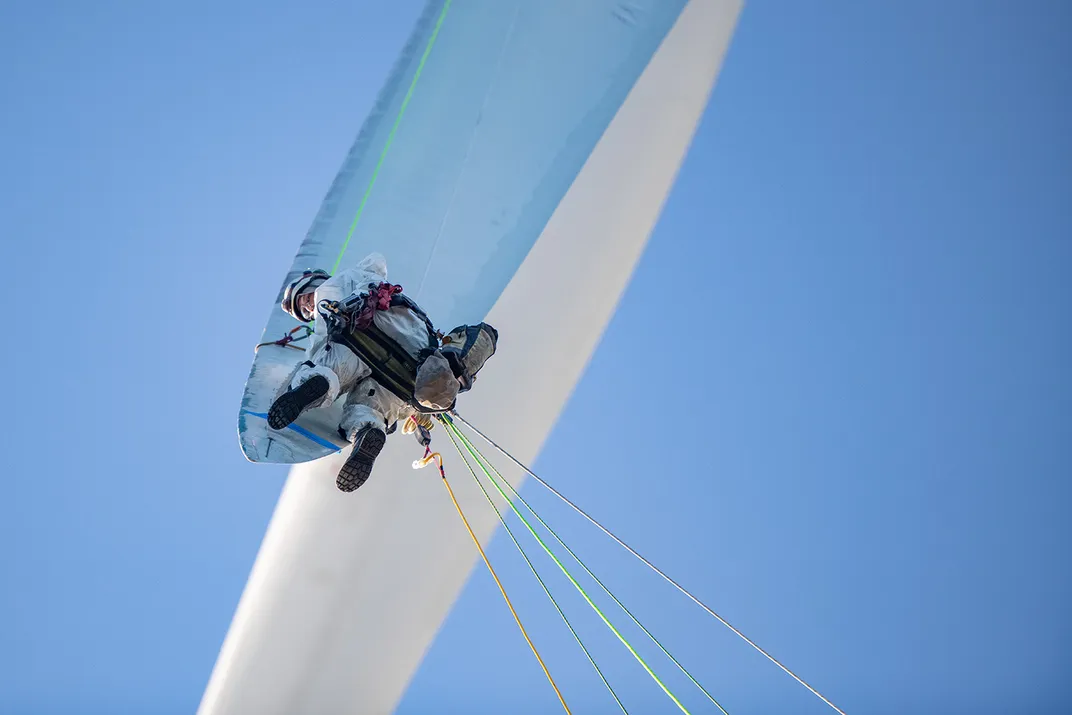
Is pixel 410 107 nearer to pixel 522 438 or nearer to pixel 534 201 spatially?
pixel 534 201

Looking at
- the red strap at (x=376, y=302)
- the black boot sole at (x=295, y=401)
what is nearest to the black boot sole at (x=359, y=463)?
the black boot sole at (x=295, y=401)

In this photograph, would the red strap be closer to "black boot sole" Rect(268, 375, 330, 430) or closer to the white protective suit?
the white protective suit

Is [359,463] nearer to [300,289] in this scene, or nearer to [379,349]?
[379,349]

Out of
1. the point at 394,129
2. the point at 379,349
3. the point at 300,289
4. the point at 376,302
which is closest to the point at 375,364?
the point at 379,349

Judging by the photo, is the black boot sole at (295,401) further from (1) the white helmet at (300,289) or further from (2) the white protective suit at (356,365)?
(1) the white helmet at (300,289)

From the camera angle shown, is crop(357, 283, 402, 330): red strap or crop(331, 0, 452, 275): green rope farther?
crop(331, 0, 452, 275): green rope

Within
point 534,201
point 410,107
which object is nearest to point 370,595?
point 534,201

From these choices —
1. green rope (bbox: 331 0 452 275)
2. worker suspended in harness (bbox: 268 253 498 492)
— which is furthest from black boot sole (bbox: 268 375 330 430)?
green rope (bbox: 331 0 452 275)
